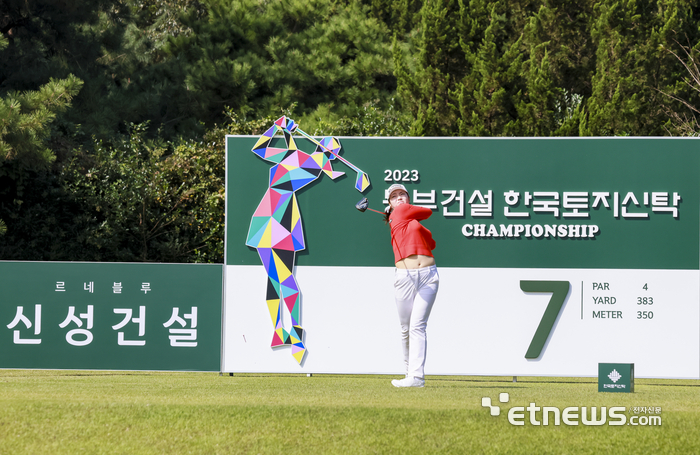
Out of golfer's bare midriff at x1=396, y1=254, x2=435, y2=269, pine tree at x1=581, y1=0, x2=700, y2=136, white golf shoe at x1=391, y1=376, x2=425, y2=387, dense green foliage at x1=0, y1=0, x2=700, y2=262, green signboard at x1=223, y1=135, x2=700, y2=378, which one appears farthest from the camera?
pine tree at x1=581, y1=0, x2=700, y2=136

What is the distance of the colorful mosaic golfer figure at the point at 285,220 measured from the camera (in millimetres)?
7266

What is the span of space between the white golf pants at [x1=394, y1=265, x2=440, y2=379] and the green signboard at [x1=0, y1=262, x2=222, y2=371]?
191 cm

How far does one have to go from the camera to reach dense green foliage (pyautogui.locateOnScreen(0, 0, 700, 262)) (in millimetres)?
11445

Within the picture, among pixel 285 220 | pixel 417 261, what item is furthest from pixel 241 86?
pixel 417 261

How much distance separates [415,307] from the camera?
Result: 6.93 m

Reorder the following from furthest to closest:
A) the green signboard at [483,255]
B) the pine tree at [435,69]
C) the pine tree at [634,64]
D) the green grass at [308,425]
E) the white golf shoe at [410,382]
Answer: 1. the pine tree at [435,69]
2. the pine tree at [634,64]
3. the green signboard at [483,255]
4. the white golf shoe at [410,382]
5. the green grass at [308,425]

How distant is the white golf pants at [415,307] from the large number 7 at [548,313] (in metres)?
1.11

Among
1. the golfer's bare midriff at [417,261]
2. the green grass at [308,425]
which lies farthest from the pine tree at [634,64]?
the green grass at [308,425]

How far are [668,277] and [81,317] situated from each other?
6007mm

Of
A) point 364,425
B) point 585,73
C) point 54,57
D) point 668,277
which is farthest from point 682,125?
point 54,57

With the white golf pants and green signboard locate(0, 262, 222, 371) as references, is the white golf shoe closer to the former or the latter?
the white golf pants

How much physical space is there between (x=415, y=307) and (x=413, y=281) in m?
0.26

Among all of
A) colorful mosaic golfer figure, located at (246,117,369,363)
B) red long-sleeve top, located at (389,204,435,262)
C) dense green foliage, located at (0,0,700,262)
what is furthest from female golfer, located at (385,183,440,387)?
dense green foliage, located at (0,0,700,262)

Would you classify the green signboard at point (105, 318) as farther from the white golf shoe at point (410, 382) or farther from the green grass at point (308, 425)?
the white golf shoe at point (410, 382)
